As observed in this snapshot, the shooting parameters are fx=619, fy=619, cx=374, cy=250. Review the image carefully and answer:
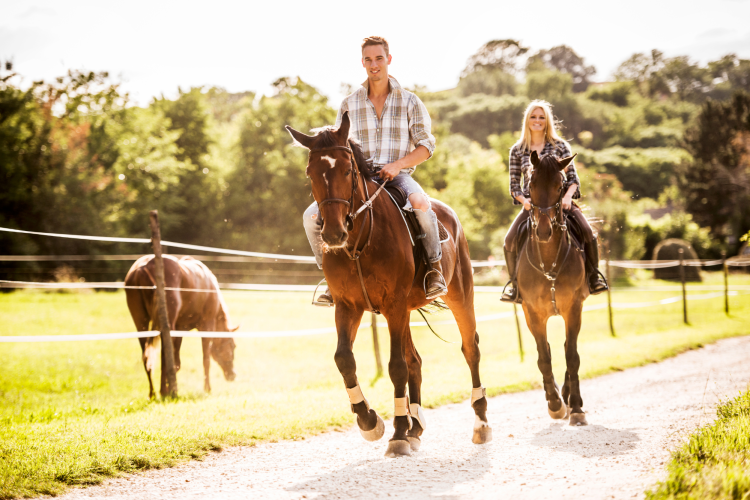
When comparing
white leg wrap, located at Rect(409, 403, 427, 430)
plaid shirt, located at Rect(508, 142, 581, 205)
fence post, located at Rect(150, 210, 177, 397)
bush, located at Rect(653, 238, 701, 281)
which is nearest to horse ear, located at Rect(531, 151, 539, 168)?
plaid shirt, located at Rect(508, 142, 581, 205)

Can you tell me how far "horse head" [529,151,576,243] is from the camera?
648 centimetres

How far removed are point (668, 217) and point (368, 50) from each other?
42595 millimetres

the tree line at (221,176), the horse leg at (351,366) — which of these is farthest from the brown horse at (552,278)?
the tree line at (221,176)

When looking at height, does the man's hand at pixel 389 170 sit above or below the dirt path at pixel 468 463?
above

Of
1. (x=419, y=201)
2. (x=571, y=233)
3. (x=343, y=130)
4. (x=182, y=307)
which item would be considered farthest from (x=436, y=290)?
(x=182, y=307)

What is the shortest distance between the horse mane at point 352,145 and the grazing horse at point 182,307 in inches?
222

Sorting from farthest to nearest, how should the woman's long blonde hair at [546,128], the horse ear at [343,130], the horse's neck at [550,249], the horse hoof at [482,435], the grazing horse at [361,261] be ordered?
the woman's long blonde hair at [546,128]
the horse's neck at [550,249]
the horse hoof at [482,435]
the horse ear at [343,130]
the grazing horse at [361,261]

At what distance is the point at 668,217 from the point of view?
42.8m

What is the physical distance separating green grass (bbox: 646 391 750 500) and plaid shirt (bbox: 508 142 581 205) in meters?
3.13

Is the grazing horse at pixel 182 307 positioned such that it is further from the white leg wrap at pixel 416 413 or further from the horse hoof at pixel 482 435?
the horse hoof at pixel 482 435

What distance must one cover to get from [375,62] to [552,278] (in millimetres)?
3133

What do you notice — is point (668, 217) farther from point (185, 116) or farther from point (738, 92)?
point (185, 116)

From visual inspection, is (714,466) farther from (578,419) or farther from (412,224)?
(412,224)

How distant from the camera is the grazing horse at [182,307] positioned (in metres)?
9.76
